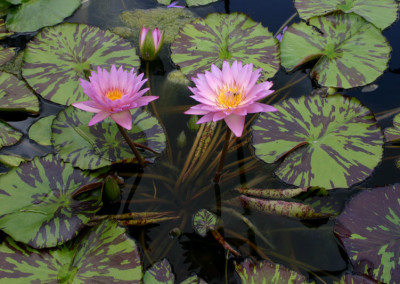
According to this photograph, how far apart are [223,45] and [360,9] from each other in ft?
4.01

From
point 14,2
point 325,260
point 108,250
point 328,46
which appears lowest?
point 325,260

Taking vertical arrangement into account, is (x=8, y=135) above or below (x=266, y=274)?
above

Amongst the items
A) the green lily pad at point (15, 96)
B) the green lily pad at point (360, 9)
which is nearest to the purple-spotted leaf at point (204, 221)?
the green lily pad at point (15, 96)

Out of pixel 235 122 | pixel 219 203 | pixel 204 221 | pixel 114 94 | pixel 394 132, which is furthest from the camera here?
pixel 394 132

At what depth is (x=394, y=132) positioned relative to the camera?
6.93 feet

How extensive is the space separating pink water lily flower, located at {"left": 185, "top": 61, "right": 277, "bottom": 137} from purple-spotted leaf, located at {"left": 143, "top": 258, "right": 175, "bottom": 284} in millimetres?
718

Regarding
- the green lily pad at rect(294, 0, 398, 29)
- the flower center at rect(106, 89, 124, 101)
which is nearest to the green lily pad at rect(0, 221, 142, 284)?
the flower center at rect(106, 89, 124, 101)

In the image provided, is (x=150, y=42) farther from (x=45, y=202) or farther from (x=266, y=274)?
(x=266, y=274)

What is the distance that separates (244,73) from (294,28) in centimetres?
126

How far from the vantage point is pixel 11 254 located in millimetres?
1626

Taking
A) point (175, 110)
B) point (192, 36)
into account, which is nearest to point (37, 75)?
point (175, 110)

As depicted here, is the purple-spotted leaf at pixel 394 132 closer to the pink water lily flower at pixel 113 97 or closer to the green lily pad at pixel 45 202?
the pink water lily flower at pixel 113 97

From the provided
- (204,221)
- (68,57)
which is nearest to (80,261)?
(204,221)

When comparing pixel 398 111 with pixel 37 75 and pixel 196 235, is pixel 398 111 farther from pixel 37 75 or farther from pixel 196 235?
pixel 37 75
